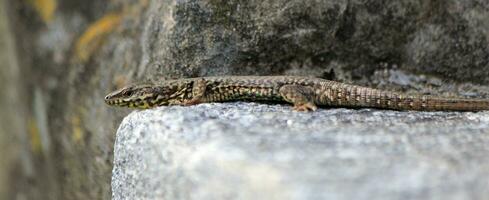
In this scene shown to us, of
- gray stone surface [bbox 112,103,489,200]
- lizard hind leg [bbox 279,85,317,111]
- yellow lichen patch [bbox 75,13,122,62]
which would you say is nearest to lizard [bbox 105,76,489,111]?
lizard hind leg [bbox 279,85,317,111]

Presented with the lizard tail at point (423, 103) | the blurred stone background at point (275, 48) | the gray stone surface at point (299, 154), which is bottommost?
the gray stone surface at point (299, 154)

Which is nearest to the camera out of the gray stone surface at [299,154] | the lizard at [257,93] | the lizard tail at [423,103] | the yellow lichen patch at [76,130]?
the gray stone surface at [299,154]

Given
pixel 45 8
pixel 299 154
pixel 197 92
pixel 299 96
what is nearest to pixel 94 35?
pixel 45 8

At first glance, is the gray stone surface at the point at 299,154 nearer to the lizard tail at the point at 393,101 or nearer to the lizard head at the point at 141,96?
the lizard tail at the point at 393,101

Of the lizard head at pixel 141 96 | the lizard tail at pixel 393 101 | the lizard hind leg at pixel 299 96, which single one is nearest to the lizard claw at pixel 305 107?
the lizard hind leg at pixel 299 96

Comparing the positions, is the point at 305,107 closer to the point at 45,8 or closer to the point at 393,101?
the point at 393,101

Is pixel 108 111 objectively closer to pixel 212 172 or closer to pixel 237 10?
pixel 237 10
